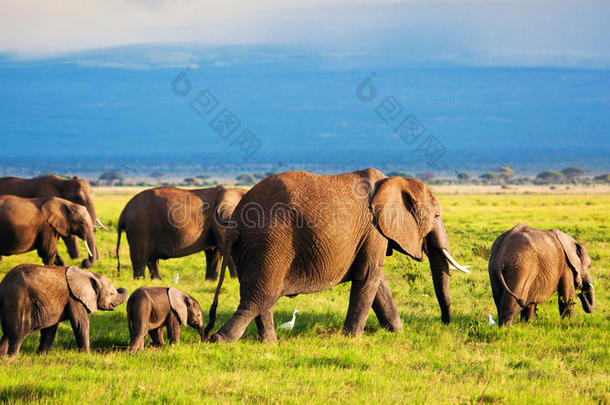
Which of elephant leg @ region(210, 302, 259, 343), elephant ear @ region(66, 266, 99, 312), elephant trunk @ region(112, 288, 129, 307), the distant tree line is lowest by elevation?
elephant leg @ region(210, 302, 259, 343)

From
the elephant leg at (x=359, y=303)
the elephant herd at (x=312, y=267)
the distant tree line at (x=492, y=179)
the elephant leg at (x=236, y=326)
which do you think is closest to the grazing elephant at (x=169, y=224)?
the elephant herd at (x=312, y=267)

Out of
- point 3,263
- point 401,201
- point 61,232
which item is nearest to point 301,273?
point 401,201

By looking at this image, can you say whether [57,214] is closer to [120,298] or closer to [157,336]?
[120,298]

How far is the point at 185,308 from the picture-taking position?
954 cm

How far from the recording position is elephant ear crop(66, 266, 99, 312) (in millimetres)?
8852

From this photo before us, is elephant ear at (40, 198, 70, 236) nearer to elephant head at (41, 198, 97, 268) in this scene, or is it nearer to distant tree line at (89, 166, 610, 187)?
elephant head at (41, 198, 97, 268)

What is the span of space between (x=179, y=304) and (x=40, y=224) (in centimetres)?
674

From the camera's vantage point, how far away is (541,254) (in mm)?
10562

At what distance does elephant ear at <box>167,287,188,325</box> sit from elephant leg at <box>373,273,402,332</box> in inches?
107

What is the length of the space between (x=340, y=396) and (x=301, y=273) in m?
2.44

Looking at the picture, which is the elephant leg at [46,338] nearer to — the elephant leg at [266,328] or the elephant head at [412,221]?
the elephant leg at [266,328]

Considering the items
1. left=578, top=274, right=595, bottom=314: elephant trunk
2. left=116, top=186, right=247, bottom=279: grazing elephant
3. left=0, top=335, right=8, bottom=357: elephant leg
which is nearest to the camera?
left=0, top=335, right=8, bottom=357: elephant leg

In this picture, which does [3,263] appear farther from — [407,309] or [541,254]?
[541,254]

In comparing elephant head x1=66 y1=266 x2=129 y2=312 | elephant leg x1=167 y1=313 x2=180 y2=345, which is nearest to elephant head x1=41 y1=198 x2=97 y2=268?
elephant head x1=66 y1=266 x2=129 y2=312
